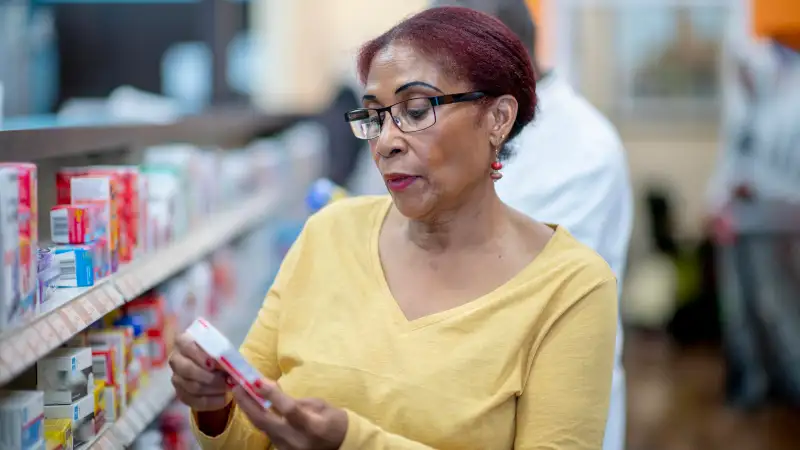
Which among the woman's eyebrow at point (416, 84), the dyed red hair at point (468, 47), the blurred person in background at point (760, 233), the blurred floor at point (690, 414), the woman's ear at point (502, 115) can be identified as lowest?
the blurred floor at point (690, 414)

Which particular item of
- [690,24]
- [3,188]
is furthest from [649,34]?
[3,188]

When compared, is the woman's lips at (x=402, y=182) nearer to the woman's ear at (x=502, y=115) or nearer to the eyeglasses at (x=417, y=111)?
the eyeglasses at (x=417, y=111)

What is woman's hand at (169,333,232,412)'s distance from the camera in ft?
5.54

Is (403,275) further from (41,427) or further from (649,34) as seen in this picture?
(649,34)

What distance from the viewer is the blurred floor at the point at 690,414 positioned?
5301 millimetres

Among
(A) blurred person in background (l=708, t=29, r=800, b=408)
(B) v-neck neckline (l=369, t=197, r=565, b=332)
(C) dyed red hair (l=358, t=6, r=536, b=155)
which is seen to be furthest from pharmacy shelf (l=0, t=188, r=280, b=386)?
(A) blurred person in background (l=708, t=29, r=800, b=408)

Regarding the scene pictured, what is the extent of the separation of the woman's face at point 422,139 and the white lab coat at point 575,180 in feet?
2.50

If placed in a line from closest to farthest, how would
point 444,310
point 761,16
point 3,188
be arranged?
point 3,188
point 444,310
point 761,16

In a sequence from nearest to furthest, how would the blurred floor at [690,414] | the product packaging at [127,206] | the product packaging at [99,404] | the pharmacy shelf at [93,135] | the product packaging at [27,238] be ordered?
1. the product packaging at [27,238]
2. the pharmacy shelf at [93,135]
3. the product packaging at [99,404]
4. the product packaging at [127,206]
5. the blurred floor at [690,414]

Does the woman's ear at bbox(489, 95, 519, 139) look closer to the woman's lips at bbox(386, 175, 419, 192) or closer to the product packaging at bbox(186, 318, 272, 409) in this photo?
the woman's lips at bbox(386, 175, 419, 192)

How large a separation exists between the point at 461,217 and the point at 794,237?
4660 mm

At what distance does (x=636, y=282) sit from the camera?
816 centimetres

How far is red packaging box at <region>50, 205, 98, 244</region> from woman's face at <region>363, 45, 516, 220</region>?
614mm

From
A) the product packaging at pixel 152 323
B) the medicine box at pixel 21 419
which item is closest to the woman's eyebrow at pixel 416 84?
the medicine box at pixel 21 419
